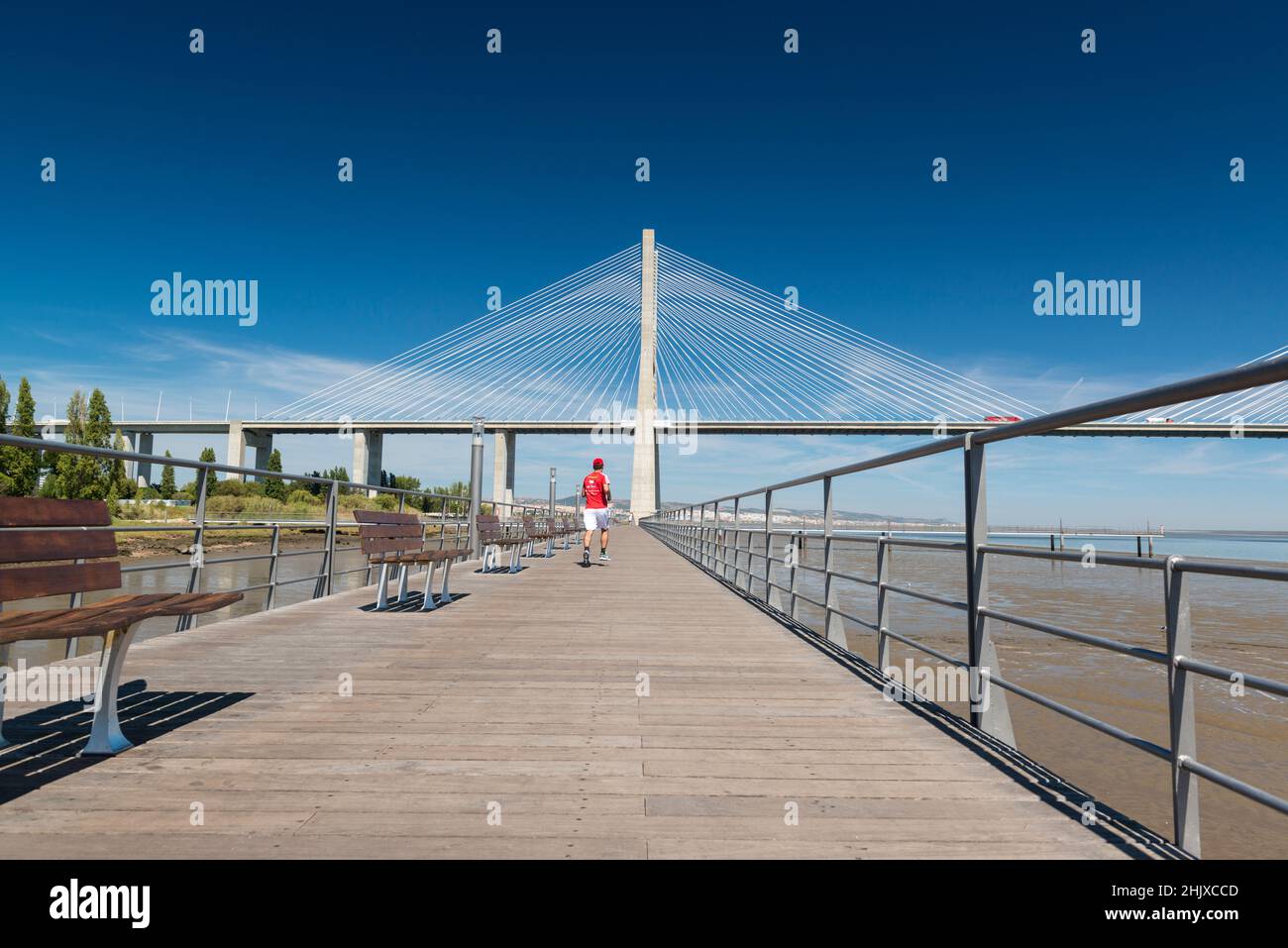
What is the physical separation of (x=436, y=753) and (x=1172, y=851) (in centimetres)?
200

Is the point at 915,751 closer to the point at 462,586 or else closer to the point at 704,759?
the point at 704,759

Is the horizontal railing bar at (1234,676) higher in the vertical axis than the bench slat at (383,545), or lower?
higher

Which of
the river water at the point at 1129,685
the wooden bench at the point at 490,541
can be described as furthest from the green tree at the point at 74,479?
the wooden bench at the point at 490,541

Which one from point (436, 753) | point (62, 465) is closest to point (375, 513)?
point (436, 753)

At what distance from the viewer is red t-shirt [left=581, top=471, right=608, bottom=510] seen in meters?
10.9

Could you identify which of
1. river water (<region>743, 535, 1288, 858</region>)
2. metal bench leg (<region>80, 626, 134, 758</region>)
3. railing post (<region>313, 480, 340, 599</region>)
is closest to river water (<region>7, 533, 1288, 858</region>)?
river water (<region>743, 535, 1288, 858</region>)

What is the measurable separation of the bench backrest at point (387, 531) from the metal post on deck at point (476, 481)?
182 cm

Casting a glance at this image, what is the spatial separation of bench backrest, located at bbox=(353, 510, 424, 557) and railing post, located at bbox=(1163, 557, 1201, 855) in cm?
489

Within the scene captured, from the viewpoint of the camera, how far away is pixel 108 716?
239 centimetres

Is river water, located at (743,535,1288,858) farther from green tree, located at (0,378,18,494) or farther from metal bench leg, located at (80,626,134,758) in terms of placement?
green tree, located at (0,378,18,494)

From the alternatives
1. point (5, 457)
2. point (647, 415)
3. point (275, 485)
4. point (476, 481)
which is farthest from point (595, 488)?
point (275, 485)

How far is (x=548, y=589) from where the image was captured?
26.0 ft

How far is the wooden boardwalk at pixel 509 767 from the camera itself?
6.07 feet

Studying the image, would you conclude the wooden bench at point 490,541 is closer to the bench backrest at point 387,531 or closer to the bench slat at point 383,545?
the bench backrest at point 387,531
